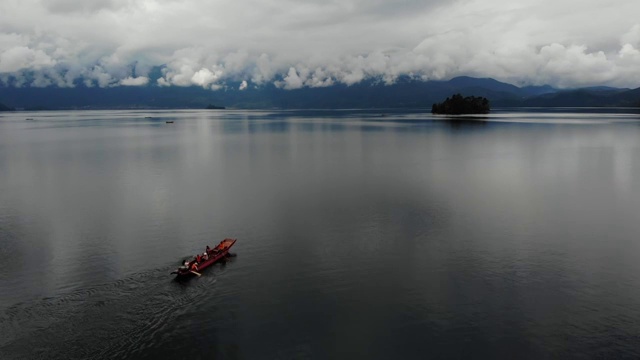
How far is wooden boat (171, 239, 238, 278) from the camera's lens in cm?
4422

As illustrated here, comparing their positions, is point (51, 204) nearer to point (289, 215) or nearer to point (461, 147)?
point (289, 215)

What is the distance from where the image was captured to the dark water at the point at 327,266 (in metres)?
34.2

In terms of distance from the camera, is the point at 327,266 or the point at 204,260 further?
the point at 327,266

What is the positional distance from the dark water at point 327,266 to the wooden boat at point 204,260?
3.14 feet

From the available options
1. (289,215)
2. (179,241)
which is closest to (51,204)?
(179,241)

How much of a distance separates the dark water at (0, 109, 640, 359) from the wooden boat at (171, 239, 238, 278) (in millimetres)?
958

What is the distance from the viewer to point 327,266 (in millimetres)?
47656

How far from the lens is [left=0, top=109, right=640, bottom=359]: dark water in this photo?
3416 centimetres

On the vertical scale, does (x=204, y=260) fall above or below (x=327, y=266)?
above

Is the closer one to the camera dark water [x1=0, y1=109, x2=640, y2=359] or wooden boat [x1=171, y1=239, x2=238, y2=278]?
dark water [x1=0, y1=109, x2=640, y2=359]

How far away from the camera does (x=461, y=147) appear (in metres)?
148

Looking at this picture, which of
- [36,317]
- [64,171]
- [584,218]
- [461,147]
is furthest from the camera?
[461,147]

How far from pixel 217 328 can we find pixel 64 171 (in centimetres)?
9269

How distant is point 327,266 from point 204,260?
1308 centimetres
